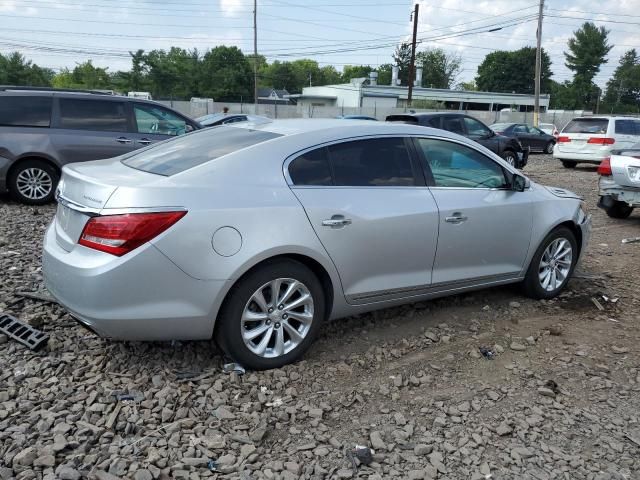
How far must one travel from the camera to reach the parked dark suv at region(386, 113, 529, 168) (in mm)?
13227

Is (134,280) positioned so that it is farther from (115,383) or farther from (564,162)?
(564,162)

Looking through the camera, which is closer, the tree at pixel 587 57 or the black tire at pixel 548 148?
the black tire at pixel 548 148

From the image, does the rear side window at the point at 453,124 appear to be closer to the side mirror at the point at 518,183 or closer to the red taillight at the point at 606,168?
the red taillight at the point at 606,168

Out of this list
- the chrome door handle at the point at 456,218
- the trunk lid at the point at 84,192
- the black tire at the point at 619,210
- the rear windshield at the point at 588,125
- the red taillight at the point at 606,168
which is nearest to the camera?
the trunk lid at the point at 84,192

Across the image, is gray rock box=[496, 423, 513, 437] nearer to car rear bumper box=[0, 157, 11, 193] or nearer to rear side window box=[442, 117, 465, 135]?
car rear bumper box=[0, 157, 11, 193]

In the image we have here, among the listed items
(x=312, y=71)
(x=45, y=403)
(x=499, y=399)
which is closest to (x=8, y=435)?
(x=45, y=403)

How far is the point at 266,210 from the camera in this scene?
346 cm

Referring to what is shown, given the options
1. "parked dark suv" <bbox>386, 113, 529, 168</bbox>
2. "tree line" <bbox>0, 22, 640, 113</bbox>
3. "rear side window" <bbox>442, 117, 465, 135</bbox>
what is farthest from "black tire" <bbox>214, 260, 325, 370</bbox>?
"tree line" <bbox>0, 22, 640, 113</bbox>

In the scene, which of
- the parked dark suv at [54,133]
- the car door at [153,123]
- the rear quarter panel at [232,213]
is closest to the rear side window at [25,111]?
the parked dark suv at [54,133]

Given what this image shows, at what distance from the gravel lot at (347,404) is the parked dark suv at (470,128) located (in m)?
9.01

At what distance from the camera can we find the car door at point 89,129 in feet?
28.6

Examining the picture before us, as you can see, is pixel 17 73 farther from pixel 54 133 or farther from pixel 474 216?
pixel 474 216

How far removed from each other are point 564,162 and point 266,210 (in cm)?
1667

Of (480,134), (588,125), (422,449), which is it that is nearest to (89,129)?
(422,449)
